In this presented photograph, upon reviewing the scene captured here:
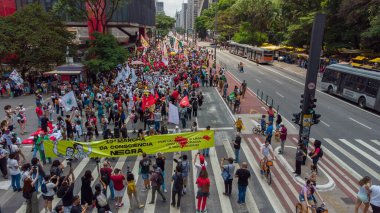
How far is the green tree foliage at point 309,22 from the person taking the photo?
4246cm

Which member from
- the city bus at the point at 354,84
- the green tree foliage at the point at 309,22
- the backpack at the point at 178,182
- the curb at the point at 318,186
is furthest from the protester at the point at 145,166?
the green tree foliage at the point at 309,22

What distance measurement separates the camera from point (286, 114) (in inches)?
940

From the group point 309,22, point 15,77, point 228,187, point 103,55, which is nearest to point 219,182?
point 228,187

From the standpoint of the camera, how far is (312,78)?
14445 mm

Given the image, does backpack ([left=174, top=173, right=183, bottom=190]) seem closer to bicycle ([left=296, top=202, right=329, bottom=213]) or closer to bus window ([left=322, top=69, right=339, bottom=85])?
bicycle ([left=296, top=202, right=329, bottom=213])

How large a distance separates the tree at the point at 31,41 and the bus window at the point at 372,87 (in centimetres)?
2872

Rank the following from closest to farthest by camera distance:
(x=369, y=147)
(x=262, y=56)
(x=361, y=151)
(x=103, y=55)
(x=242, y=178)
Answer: (x=242, y=178)
(x=361, y=151)
(x=369, y=147)
(x=103, y=55)
(x=262, y=56)

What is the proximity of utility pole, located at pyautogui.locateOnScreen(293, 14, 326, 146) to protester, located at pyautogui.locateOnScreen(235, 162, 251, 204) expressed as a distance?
533cm

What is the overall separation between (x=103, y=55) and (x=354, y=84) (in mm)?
24697

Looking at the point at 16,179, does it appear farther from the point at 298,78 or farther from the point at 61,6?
the point at 298,78

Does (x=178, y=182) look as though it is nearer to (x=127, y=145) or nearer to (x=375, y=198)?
(x=127, y=145)

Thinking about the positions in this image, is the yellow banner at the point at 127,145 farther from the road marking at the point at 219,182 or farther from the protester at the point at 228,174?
the protester at the point at 228,174

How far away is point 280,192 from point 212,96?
17.9m

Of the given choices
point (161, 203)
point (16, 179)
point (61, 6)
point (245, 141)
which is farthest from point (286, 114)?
point (61, 6)
